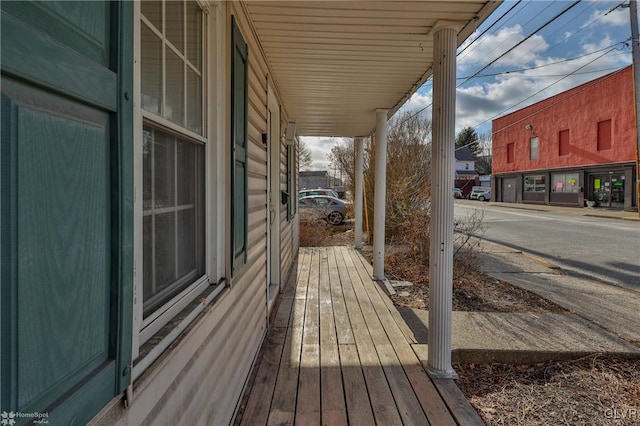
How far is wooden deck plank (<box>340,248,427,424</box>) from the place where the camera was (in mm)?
1920

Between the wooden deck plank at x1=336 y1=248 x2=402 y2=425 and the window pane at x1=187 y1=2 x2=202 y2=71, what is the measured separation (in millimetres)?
2080

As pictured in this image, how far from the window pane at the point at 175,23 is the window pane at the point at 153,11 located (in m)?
0.06

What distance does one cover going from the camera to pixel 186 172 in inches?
56.7

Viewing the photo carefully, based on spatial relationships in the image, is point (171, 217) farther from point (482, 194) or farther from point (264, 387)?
point (482, 194)

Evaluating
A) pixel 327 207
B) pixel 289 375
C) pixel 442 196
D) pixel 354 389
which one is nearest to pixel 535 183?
pixel 327 207

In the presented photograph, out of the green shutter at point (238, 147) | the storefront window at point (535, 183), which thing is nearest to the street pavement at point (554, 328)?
the green shutter at point (238, 147)

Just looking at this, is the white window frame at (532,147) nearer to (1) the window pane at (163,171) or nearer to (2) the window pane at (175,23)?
(2) the window pane at (175,23)

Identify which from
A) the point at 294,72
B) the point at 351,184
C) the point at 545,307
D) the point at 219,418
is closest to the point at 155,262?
the point at 219,418

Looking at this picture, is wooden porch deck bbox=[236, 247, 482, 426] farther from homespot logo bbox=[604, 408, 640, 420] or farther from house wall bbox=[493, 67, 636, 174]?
house wall bbox=[493, 67, 636, 174]

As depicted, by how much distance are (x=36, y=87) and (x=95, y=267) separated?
33 centimetres

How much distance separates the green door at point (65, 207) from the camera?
0.48 metres

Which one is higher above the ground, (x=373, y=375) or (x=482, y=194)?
(x=482, y=194)

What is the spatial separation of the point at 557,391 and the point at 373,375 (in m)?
1.18

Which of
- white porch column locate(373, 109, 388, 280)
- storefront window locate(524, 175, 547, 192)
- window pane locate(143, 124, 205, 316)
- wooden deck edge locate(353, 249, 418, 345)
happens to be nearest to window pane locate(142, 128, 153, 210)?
window pane locate(143, 124, 205, 316)
